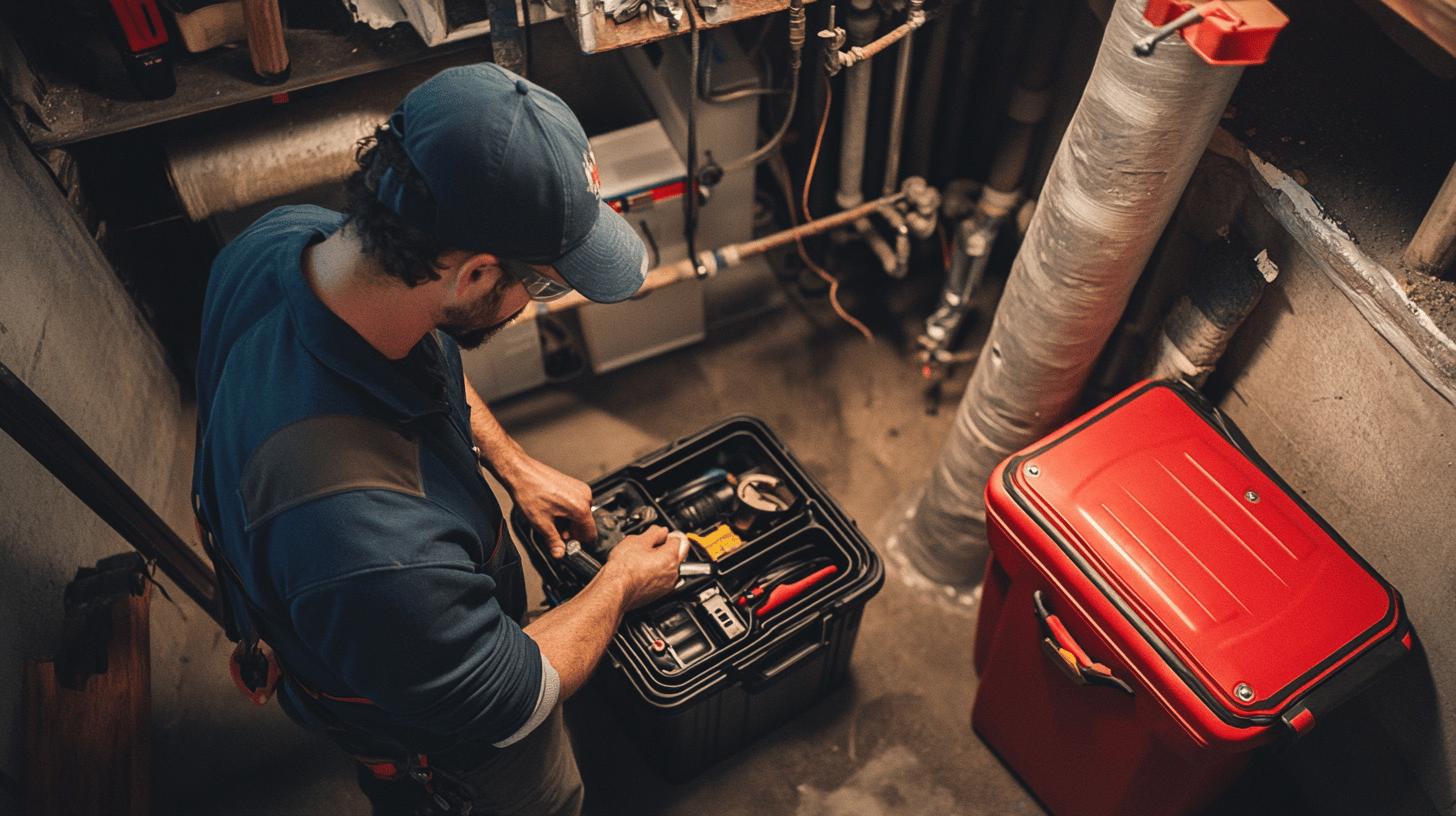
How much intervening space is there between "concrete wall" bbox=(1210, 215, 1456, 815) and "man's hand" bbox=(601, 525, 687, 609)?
3.44 feet

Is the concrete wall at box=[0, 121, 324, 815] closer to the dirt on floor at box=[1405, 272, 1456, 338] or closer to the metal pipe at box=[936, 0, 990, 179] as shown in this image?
the metal pipe at box=[936, 0, 990, 179]

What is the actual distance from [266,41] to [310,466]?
1.21 m

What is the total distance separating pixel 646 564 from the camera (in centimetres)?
164

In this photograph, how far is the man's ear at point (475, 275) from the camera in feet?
3.83

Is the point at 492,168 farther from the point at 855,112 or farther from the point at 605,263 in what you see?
the point at 855,112

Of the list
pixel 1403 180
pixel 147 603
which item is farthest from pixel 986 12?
pixel 147 603

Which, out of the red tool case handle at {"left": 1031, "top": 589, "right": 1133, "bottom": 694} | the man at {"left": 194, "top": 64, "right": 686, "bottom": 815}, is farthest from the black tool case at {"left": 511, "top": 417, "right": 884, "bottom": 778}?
the man at {"left": 194, "top": 64, "right": 686, "bottom": 815}

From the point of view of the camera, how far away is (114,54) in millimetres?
2037

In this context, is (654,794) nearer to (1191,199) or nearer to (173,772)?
(173,772)

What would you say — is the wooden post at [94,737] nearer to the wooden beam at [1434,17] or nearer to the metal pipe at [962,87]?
the metal pipe at [962,87]

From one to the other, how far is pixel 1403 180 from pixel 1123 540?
2.22ft

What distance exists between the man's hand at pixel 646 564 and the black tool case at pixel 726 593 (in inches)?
4.7

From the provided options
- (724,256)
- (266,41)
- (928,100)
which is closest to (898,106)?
(928,100)

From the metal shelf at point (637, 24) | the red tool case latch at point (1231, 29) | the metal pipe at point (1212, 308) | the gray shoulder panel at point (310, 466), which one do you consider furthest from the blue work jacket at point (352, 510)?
the metal pipe at point (1212, 308)
